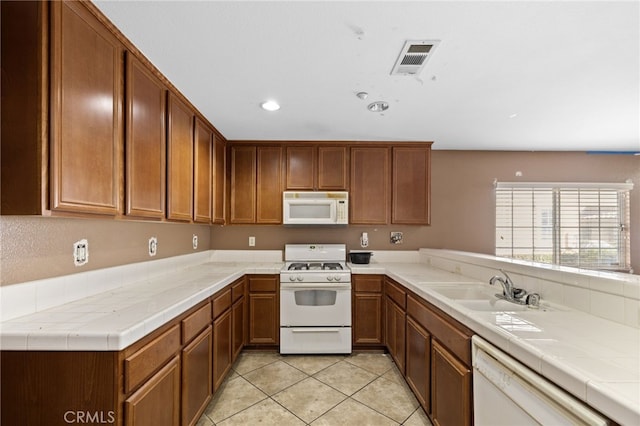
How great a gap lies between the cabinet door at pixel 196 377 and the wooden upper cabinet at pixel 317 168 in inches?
73.2

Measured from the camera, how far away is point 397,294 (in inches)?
100

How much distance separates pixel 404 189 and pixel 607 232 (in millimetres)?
2818

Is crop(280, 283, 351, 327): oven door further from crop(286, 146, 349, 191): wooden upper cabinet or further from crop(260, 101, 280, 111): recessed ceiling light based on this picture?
crop(260, 101, 280, 111): recessed ceiling light

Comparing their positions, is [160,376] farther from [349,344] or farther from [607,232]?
[607,232]

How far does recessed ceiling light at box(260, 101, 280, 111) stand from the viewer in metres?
2.25

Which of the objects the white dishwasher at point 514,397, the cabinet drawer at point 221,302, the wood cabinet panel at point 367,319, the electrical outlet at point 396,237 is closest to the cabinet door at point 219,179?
the cabinet drawer at point 221,302

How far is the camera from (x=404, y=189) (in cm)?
334

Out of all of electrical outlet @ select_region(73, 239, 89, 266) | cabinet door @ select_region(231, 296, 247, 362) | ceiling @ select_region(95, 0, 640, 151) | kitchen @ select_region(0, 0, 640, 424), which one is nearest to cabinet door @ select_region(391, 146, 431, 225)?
kitchen @ select_region(0, 0, 640, 424)

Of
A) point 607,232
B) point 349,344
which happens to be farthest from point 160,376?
point 607,232

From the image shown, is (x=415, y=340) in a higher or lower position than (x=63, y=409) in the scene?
lower

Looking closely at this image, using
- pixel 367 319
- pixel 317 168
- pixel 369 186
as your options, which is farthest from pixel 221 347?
pixel 369 186

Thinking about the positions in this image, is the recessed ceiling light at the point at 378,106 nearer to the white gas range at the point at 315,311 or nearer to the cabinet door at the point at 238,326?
the white gas range at the point at 315,311

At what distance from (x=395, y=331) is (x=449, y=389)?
41.1 inches

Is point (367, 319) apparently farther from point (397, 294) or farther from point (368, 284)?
point (397, 294)
